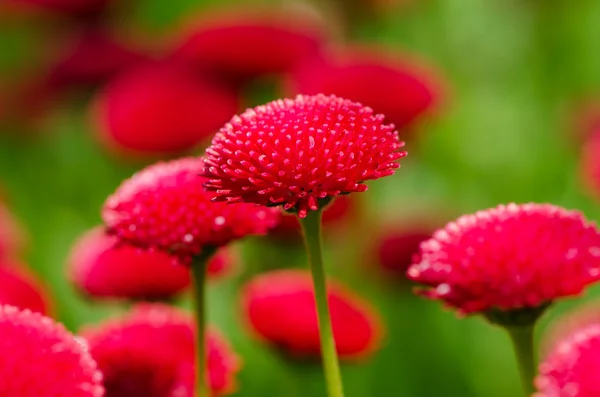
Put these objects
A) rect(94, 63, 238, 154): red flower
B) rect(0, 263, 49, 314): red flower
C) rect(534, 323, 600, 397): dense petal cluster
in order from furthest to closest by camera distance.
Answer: rect(94, 63, 238, 154): red flower < rect(0, 263, 49, 314): red flower < rect(534, 323, 600, 397): dense petal cluster

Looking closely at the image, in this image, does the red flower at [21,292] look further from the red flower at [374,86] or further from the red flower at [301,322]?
the red flower at [374,86]

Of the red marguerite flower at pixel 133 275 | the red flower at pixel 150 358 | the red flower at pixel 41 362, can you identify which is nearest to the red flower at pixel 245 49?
the red marguerite flower at pixel 133 275

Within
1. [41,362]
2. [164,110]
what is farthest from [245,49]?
[41,362]

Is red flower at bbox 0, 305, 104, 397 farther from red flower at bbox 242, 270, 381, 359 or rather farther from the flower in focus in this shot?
the flower in focus

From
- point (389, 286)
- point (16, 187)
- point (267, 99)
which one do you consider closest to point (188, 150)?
point (267, 99)

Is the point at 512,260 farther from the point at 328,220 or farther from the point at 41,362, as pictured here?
the point at 328,220

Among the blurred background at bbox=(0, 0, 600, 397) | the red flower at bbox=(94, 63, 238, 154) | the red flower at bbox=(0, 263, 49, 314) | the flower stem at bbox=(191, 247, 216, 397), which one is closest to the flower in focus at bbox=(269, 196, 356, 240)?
the blurred background at bbox=(0, 0, 600, 397)

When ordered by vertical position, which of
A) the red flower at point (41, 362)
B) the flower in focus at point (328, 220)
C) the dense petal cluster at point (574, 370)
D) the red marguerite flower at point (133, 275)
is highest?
the flower in focus at point (328, 220)
